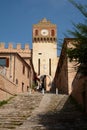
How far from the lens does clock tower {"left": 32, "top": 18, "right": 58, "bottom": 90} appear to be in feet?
190

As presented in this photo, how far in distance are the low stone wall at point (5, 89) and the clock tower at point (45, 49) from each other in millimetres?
26571

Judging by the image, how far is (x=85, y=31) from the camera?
37.1 feet

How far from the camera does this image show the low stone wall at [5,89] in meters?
23.7

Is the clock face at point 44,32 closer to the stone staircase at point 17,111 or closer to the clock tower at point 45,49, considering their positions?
the clock tower at point 45,49

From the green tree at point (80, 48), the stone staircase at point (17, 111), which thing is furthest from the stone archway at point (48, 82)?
the green tree at point (80, 48)

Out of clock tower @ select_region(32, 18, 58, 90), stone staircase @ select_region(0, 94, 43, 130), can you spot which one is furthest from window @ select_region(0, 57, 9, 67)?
clock tower @ select_region(32, 18, 58, 90)

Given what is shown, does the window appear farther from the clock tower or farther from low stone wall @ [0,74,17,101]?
the clock tower

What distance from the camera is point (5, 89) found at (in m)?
25.0

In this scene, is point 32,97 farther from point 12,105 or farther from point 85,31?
point 85,31

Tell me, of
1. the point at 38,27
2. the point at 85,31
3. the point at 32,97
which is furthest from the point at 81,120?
the point at 38,27

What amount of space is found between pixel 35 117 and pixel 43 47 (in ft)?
145

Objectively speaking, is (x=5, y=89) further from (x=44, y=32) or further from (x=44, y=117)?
(x=44, y=32)

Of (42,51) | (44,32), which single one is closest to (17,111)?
(42,51)

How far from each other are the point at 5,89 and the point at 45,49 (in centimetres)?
3589
